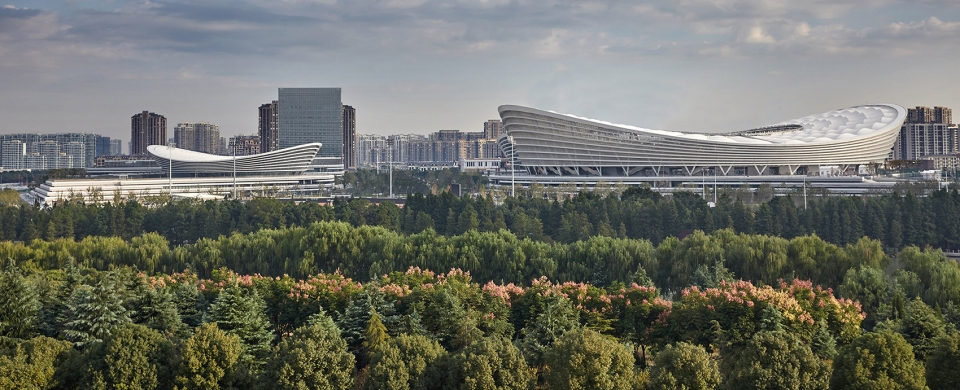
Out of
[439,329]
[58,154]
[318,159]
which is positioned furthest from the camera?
[58,154]

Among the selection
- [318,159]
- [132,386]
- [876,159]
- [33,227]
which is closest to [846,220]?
[132,386]

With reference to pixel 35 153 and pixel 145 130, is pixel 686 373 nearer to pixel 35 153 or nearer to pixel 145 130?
pixel 145 130

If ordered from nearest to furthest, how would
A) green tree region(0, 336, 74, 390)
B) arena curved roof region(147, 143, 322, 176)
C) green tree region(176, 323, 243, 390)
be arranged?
green tree region(0, 336, 74, 390) < green tree region(176, 323, 243, 390) < arena curved roof region(147, 143, 322, 176)

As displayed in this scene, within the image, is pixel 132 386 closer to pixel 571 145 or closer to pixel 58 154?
pixel 571 145

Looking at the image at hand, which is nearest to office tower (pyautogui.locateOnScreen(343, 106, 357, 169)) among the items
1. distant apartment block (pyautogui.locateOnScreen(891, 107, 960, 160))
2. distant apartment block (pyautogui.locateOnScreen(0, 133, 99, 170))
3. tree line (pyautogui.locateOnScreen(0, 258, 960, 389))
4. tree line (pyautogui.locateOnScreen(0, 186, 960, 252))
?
distant apartment block (pyautogui.locateOnScreen(0, 133, 99, 170))

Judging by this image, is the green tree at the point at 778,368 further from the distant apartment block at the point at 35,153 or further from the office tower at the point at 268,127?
the distant apartment block at the point at 35,153

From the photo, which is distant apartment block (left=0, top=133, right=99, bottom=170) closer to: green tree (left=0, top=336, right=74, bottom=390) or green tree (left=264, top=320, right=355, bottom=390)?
green tree (left=0, top=336, right=74, bottom=390)

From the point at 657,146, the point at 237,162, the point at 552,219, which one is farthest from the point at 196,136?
the point at 552,219
